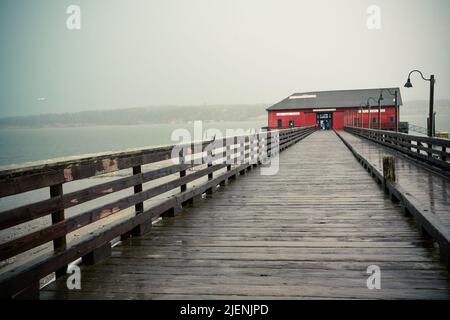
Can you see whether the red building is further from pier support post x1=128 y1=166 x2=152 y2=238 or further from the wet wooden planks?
pier support post x1=128 y1=166 x2=152 y2=238

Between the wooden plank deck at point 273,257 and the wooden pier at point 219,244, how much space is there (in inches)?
0.5

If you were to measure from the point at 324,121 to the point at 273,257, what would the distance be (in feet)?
213

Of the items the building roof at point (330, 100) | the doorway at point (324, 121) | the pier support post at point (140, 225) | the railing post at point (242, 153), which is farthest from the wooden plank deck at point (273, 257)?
the doorway at point (324, 121)

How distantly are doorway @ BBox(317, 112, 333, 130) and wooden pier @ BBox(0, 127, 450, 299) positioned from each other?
199 ft

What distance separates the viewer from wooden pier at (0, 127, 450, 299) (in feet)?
10.7

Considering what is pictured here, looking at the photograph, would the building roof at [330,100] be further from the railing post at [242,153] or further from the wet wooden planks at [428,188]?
the wet wooden planks at [428,188]

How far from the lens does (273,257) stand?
13.7 ft

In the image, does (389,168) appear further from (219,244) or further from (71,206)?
(71,206)

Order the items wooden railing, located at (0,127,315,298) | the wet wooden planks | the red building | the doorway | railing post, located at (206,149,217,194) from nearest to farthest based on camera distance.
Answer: wooden railing, located at (0,127,315,298), the wet wooden planks, railing post, located at (206,149,217,194), the red building, the doorway

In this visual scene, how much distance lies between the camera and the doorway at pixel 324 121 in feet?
216

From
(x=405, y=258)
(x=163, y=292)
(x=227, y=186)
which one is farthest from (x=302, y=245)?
(x=227, y=186)

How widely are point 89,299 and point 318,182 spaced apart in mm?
7436

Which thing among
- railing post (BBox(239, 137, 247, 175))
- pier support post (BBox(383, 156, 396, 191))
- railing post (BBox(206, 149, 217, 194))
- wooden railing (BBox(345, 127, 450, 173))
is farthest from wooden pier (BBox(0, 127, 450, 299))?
railing post (BBox(239, 137, 247, 175))

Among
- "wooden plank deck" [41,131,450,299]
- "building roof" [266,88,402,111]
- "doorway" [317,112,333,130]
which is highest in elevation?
"building roof" [266,88,402,111]
